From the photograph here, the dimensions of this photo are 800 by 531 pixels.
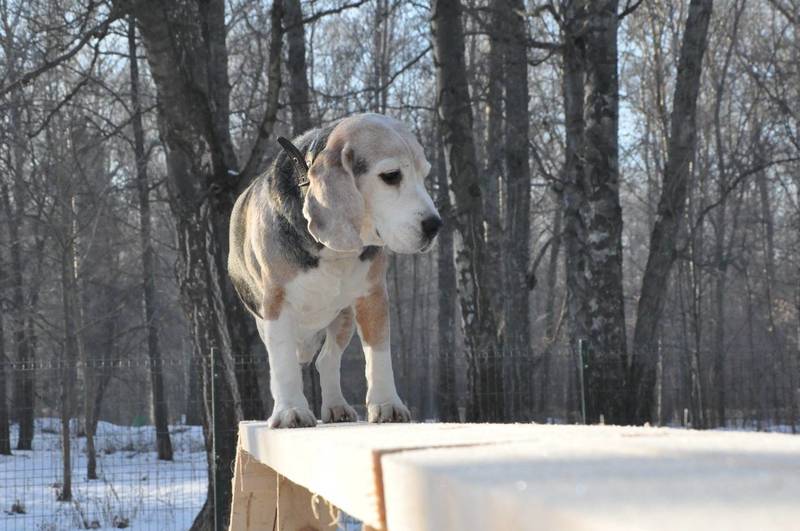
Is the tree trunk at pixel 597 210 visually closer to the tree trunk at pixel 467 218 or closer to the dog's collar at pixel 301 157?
the tree trunk at pixel 467 218

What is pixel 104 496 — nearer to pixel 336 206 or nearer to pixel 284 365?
pixel 284 365

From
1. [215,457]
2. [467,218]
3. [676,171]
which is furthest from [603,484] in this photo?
[676,171]

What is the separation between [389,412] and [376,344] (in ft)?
0.79

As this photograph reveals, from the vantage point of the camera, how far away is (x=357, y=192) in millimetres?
2771

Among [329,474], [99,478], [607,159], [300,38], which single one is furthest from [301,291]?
[99,478]

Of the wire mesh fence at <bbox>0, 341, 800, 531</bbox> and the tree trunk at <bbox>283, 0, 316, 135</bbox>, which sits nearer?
the wire mesh fence at <bbox>0, 341, 800, 531</bbox>

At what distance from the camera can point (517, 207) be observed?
16656 mm

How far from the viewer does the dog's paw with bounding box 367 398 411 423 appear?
3.06 metres

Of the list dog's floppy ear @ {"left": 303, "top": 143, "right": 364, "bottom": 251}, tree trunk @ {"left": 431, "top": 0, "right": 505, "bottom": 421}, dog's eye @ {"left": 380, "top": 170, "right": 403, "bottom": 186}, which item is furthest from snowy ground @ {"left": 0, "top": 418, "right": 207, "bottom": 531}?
dog's eye @ {"left": 380, "top": 170, "right": 403, "bottom": 186}

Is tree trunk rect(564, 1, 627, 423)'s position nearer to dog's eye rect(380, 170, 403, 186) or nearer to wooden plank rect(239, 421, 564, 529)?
dog's eye rect(380, 170, 403, 186)

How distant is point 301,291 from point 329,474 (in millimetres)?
1214

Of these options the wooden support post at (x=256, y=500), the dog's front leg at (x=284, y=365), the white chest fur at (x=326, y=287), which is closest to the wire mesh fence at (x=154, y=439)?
the dog's front leg at (x=284, y=365)

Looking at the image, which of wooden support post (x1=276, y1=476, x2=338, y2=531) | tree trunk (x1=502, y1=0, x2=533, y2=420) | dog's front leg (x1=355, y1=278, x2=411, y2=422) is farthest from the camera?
tree trunk (x1=502, y1=0, x2=533, y2=420)

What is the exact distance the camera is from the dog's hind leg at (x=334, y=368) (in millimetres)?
3488
